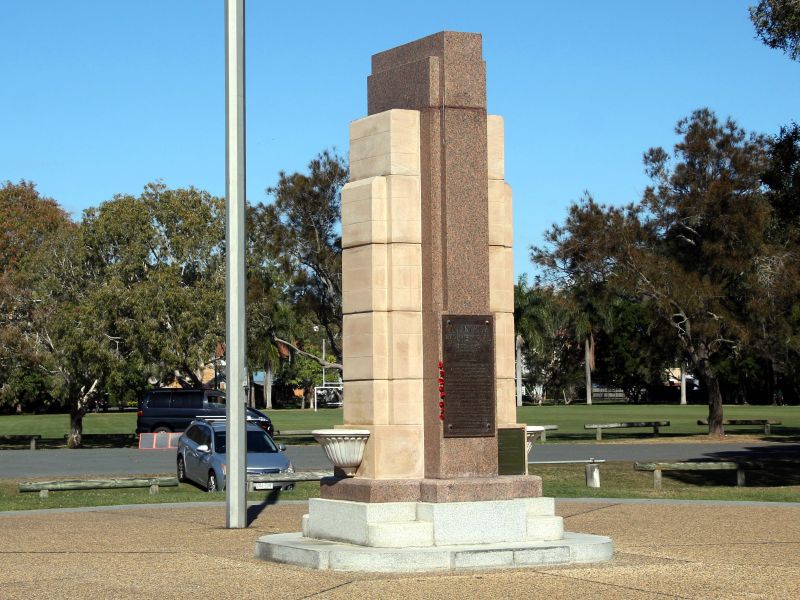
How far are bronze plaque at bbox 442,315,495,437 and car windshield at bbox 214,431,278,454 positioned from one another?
13.5 m

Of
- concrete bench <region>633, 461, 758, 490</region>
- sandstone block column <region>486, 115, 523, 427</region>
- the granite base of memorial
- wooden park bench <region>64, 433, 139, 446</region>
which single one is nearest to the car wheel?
concrete bench <region>633, 461, 758, 490</region>

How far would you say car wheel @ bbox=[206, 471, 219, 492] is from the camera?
2494 cm

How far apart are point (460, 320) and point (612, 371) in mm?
98067

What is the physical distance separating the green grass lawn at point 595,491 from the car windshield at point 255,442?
1035 millimetres

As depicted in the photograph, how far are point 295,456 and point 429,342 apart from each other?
23.9m

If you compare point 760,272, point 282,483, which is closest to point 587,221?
point 760,272

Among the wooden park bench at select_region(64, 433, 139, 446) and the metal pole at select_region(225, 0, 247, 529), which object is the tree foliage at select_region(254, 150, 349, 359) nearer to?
the wooden park bench at select_region(64, 433, 139, 446)

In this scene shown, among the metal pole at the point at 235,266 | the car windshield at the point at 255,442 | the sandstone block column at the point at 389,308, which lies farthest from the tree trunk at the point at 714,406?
the sandstone block column at the point at 389,308

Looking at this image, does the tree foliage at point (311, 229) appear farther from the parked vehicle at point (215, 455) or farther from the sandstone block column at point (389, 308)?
the sandstone block column at point (389, 308)

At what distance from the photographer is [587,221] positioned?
43969 millimetres

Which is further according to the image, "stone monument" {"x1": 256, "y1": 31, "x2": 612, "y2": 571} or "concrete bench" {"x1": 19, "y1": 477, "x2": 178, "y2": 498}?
"concrete bench" {"x1": 19, "y1": 477, "x2": 178, "y2": 498}

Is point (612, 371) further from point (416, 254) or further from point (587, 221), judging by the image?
point (416, 254)

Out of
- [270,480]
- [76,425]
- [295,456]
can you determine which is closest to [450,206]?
[270,480]

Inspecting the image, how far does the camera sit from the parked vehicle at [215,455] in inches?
976
